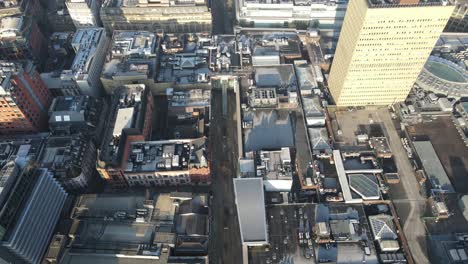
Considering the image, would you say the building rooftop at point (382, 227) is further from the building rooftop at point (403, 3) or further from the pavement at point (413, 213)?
the building rooftop at point (403, 3)

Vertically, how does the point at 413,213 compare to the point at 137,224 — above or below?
above

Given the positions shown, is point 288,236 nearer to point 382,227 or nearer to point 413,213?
point 382,227

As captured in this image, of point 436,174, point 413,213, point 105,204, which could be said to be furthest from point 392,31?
point 105,204

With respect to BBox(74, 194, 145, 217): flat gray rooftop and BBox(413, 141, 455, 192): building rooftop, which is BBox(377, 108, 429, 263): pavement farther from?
BBox(74, 194, 145, 217): flat gray rooftop

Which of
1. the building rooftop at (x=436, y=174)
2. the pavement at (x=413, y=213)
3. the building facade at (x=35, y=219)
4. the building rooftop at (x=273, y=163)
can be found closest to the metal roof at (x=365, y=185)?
the pavement at (x=413, y=213)

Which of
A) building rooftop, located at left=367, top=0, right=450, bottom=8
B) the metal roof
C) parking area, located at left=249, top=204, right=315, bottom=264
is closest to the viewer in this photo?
parking area, located at left=249, top=204, right=315, bottom=264

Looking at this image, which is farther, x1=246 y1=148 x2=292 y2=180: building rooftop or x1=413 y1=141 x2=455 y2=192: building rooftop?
x1=413 y1=141 x2=455 y2=192: building rooftop

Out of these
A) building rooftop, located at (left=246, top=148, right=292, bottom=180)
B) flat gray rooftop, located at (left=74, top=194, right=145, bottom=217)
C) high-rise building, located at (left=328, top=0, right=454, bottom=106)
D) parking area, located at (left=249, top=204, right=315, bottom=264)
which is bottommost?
parking area, located at (left=249, top=204, right=315, bottom=264)

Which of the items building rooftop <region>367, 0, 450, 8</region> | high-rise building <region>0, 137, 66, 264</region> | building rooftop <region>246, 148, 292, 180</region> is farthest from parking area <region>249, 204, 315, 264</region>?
building rooftop <region>367, 0, 450, 8</region>

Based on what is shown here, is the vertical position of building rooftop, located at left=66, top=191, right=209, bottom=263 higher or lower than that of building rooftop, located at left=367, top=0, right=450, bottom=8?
lower

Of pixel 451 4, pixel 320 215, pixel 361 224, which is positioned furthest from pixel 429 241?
pixel 451 4
